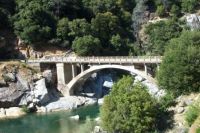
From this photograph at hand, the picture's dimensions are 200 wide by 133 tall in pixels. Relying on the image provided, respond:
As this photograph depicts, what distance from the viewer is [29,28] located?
74500 mm

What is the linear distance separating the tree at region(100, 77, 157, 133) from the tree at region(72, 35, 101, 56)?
104 feet

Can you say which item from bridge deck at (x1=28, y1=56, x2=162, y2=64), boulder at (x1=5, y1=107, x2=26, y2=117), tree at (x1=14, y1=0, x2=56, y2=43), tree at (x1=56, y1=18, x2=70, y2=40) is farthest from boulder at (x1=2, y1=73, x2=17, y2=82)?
tree at (x1=56, y1=18, x2=70, y2=40)

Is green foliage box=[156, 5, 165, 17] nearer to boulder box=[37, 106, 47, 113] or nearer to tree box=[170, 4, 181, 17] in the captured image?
tree box=[170, 4, 181, 17]

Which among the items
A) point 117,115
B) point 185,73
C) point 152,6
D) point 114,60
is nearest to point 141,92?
point 117,115

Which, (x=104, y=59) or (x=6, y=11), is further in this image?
(x=6, y=11)

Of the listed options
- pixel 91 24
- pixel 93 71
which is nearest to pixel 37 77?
pixel 93 71

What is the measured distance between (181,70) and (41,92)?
1031 inches

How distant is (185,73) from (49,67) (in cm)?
3058

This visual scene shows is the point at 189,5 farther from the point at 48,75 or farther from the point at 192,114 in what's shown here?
the point at 192,114

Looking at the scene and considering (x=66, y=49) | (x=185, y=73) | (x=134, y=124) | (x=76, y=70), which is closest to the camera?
(x=134, y=124)

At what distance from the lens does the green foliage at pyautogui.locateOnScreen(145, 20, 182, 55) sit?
7600 cm

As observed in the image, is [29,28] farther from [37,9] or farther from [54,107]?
[54,107]

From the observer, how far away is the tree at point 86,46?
241ft

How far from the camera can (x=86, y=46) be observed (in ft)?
242
